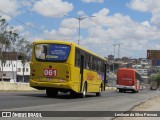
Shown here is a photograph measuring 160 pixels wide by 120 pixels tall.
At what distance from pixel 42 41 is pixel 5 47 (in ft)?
158

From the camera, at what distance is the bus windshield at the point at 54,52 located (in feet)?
86.6

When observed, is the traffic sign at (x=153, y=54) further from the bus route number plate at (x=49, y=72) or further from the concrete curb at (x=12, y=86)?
the bus route number plate at (x=49, y=72)

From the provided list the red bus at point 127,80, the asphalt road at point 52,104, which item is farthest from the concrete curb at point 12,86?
the red bus at point 127,80

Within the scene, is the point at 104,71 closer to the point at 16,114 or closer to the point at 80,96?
the point at 80,96

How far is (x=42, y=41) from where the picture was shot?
26.8 m

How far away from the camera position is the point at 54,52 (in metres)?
26.5

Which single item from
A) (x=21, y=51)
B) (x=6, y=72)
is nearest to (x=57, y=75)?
(x=21, y=51)

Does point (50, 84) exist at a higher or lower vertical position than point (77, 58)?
lower

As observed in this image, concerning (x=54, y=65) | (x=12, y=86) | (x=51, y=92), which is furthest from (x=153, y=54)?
(x=54, y=65)

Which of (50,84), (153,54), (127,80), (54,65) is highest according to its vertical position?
(153,54)

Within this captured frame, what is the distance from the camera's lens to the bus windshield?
86.6ft

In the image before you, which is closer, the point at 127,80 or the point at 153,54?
the point at 127,80

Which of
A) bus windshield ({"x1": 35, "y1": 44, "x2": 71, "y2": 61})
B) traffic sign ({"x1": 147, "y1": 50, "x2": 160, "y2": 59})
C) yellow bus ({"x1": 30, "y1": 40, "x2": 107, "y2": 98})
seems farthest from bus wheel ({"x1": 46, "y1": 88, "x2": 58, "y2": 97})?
traffic sign ({"x1": 147, "y1": 50, "x2": 160, "y2": 59})

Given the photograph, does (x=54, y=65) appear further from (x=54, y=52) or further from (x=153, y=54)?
(x=153, y=54)
